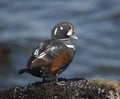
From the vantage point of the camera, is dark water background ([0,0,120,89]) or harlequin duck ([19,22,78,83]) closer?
harlequin duck ([19,22,78,83])

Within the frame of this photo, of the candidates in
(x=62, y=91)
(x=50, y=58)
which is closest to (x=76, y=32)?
(x=50, y=58)

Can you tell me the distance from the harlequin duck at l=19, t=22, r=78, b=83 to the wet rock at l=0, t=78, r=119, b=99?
246 millimetres

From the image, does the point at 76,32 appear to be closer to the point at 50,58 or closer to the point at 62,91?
the point at 50,58

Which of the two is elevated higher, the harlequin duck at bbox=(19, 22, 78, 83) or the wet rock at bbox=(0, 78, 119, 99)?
the harlequin duck at bbox=(19, 22, 78, 83)

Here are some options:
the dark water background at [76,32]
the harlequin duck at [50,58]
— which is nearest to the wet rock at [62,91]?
the harlequin duck at [50,58]

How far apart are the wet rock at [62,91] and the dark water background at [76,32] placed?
8.78 m

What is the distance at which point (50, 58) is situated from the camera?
971 centimetres

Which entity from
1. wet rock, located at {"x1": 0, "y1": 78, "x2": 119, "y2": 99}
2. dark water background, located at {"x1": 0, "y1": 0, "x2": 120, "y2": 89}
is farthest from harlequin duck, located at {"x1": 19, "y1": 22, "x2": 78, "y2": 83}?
dark water background, located at {"x1": 0, "y1": 0, "x2": 120, "y2": 89}

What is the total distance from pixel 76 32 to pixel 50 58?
44.0ft

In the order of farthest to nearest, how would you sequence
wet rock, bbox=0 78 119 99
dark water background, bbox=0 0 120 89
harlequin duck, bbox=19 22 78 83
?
1. dark water background, bbox=0 0 120 89
2. harlequin duck, bbox=19 22 78 83
3. wet rock, bbox=0 78 119 99

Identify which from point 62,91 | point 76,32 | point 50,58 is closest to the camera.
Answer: point 62,91

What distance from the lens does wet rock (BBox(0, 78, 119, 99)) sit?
358 inches

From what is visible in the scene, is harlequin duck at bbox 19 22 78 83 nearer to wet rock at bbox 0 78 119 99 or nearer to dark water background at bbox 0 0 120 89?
wet rock at bbox 0 78 119 99

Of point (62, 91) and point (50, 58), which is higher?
point (50, 58)
